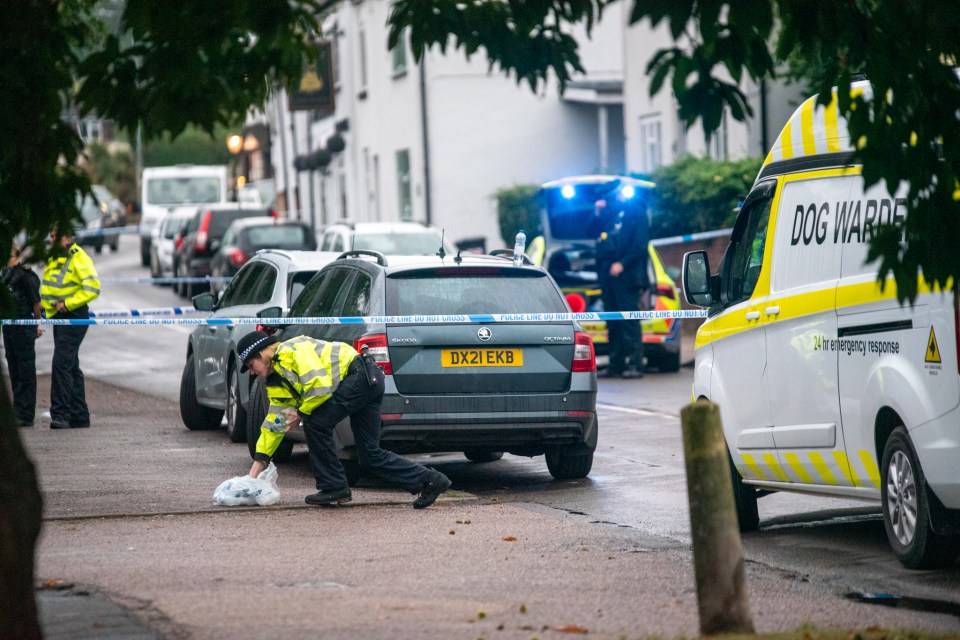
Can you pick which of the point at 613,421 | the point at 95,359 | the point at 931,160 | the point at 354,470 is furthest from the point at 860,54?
the point at 95,359

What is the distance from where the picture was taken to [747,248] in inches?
387

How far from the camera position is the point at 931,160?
22.2 ft

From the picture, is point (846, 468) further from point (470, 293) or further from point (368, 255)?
point (368, 255)

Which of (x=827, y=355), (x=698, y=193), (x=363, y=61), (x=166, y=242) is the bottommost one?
(x=827, y=355)

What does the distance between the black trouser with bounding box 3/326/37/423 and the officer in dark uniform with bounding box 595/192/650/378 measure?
23.0 feet

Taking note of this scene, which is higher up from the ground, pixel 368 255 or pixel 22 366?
pixel 368 255

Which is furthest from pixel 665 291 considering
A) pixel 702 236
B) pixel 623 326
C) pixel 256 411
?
pixel 256 411

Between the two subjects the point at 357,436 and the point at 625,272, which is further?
the point at 625,272

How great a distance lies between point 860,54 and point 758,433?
3.21m

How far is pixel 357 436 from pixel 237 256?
19873 mm

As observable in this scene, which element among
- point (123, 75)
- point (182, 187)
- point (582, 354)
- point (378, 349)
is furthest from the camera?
point (182, 187)

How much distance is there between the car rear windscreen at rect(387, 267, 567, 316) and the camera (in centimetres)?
1135

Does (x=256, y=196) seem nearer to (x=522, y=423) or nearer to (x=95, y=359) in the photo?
(x=95, y=359)

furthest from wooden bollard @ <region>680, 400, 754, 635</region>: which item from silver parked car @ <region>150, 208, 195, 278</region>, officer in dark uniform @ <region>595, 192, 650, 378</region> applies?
silver parked car @ <region>150, 208, 195, 278</region>
